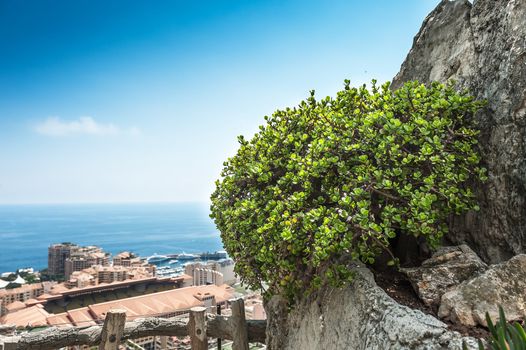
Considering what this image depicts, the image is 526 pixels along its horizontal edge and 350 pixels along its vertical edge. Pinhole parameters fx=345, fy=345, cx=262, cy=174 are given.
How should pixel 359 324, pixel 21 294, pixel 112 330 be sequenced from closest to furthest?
pixel 359 324 < pixel 112 330 < pixel 21 294

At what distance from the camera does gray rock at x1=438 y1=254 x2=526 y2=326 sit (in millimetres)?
2875

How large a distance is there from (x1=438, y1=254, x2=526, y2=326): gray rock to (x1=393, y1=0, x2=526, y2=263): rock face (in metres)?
0.78

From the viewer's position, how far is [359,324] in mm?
3391

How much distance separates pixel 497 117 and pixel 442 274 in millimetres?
1943

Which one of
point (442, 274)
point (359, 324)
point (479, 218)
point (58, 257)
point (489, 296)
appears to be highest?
point (479, 218)

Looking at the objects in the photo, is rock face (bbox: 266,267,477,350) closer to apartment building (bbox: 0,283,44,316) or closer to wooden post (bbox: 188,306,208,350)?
wooden post (bbox: 188,306,208,350)

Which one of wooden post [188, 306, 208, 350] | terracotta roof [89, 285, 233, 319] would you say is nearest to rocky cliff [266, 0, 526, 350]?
wooden post [188, 306, 208, 350]

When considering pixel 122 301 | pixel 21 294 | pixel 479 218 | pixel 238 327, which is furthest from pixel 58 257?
pixel 479 218

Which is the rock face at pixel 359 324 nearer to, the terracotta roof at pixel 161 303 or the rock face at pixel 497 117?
the rock face at pixel 497 117

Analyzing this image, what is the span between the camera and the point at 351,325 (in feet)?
11.5

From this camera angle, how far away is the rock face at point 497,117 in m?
3.72

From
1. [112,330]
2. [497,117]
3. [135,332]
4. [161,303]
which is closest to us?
[497,117]

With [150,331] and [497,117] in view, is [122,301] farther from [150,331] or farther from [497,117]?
[497,117]

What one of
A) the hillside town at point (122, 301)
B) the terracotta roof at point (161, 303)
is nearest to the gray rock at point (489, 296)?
the hillside town at point (122, 301)
